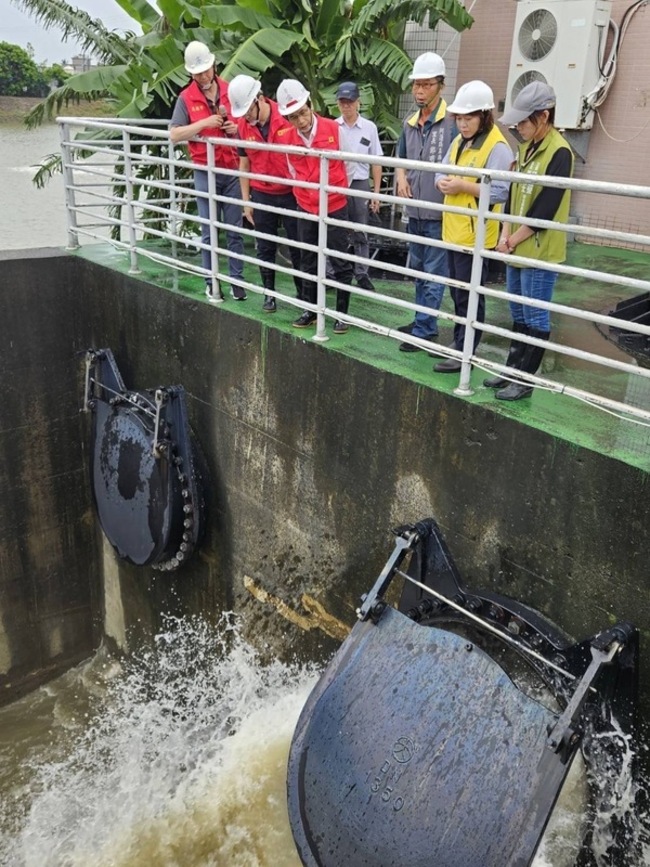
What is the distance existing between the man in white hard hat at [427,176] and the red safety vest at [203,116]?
1494 millimetres

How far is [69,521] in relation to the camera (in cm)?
737

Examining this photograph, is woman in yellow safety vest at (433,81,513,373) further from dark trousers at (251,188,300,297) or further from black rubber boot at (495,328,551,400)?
dark trousers at (251,188,300,297)

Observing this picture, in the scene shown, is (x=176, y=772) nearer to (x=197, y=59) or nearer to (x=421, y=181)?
(x=421, y=181)

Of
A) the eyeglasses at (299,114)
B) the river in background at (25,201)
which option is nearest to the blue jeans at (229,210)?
the eyeglasses at (299,114)

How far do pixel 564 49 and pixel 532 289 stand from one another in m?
4.70

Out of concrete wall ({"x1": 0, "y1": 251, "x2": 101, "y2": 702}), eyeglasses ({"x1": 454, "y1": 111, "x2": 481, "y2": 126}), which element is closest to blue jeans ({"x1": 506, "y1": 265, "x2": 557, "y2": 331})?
eyeglasses ({"x1": 454, "y1": 111, "x2": 481, "y2": 126})

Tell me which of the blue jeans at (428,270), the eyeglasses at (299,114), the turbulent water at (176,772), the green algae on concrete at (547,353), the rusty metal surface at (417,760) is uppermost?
the eyeglasses at (299,114)

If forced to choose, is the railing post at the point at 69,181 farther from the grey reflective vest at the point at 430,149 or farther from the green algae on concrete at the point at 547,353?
the grey reflective vest at the point at 430,149

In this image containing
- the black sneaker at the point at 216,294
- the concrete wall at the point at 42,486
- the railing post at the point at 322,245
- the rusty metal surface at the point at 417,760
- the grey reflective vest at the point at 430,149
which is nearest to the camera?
the rusty metal surface at the point at 417,760

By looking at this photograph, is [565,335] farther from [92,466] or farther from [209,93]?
[92,466]

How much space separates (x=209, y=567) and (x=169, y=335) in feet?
5.99

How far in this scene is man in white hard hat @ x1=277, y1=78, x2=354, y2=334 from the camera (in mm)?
4742

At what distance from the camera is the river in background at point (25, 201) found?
1579 centimetres

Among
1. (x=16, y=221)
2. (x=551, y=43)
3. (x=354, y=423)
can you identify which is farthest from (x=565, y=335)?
(x=16, y=221)
